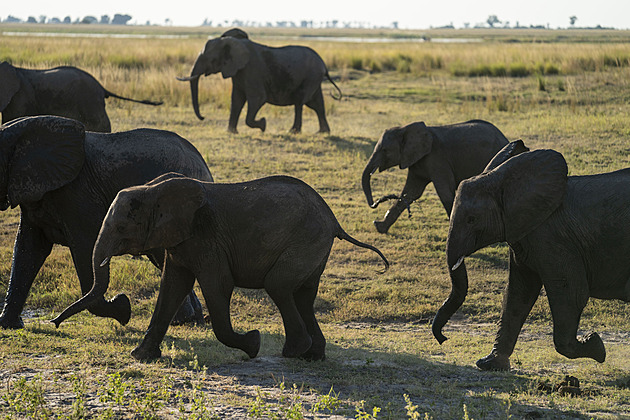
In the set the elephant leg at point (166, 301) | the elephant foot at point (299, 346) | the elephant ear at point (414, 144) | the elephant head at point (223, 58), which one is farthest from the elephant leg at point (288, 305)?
the elephant head at point (223, 58)

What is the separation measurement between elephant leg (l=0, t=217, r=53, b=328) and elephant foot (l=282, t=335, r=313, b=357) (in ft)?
8.08

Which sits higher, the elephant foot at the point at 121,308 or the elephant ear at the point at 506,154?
the elephant ear at the point at 506,154

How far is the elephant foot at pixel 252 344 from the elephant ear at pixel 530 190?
1.97 meters

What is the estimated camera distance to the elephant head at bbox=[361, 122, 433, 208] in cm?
1091

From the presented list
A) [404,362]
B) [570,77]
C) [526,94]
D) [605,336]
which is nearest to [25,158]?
[404,362]

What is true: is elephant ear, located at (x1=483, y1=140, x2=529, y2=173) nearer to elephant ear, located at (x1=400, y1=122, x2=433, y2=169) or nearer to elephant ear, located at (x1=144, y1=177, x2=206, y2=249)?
elephant ear, located at (x1=144, y1=177, x2=206, y2=249)

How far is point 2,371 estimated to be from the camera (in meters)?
6.36

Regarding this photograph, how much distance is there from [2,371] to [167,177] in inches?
71.3

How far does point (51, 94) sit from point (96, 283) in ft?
24.9

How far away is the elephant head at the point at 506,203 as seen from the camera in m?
6.39

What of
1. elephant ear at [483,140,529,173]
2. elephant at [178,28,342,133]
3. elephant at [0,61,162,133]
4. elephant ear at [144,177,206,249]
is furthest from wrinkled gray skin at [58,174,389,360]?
elephant at [178,28,342,133]

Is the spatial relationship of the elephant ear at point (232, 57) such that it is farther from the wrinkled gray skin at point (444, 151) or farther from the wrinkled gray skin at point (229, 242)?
the wrinkled gray skin at point (229, 242)

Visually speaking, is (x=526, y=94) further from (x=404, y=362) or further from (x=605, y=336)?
(x=404, y=362)

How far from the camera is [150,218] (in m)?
6.18
